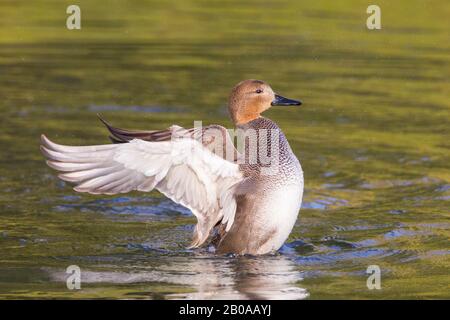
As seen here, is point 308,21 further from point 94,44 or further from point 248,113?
point 248,113

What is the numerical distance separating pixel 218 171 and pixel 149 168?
527 millimetres

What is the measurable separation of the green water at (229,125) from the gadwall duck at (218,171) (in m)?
0.31

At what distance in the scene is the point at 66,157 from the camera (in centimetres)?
751

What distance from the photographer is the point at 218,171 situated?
7.81 metres

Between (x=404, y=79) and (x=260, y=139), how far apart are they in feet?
24.2

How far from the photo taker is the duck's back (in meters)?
8.02

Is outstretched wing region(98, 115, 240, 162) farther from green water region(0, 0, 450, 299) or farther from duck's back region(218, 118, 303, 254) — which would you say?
green water region(0, 0, 450, 299)

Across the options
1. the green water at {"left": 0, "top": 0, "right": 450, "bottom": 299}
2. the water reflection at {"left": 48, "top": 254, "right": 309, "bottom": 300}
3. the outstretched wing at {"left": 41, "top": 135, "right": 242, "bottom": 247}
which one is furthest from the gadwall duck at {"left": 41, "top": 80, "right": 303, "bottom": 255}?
the green water at {"left": 0, "top": 0, "right": 450, "bottom": 299}

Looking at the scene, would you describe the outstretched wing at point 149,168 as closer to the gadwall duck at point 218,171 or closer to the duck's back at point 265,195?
the gadwall duck at point 218,171

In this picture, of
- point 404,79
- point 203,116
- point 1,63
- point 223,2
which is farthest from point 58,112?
point 223,2

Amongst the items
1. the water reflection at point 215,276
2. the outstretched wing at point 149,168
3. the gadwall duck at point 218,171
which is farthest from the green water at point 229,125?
the outstretched wing at point 149,168

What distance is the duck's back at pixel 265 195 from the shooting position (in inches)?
316

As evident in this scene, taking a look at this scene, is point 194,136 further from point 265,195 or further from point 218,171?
point 265,195

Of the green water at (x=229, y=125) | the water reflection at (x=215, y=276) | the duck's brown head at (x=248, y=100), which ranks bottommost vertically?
the water reflection at (x=215, y=276)
